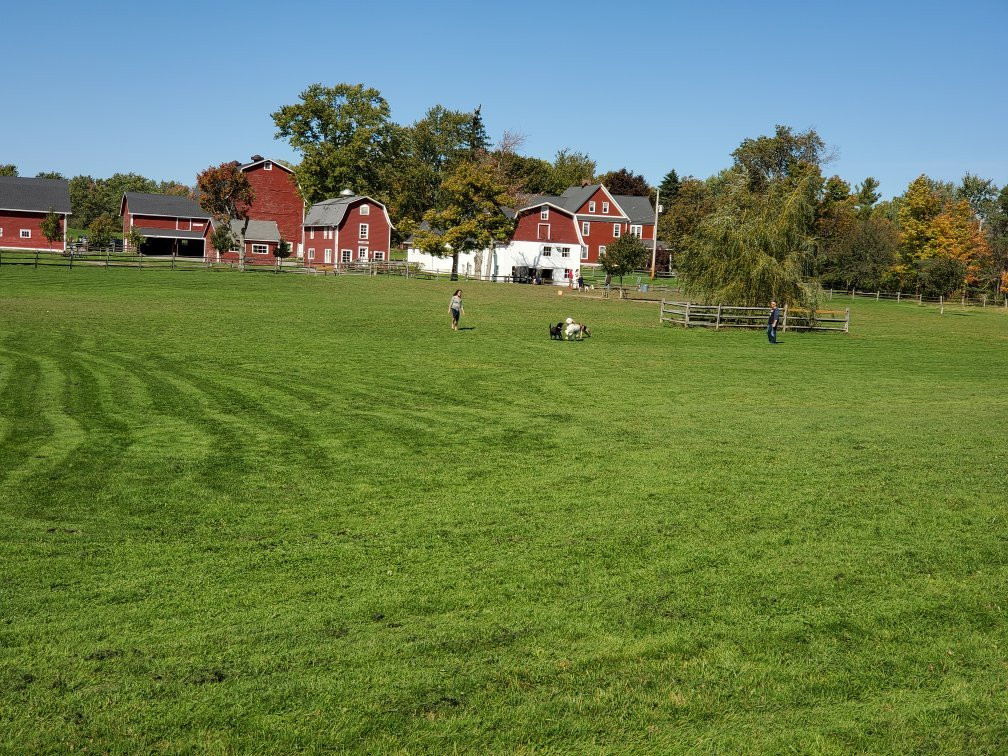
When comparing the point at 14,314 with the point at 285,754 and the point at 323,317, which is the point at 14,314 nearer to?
the point at 323,317

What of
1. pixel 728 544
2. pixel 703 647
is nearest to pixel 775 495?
pixel 728 544

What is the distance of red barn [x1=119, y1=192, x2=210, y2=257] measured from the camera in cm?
9238

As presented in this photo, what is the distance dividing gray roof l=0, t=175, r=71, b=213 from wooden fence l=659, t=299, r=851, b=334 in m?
66.6

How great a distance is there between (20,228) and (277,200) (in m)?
28.4

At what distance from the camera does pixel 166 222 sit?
9425 cm

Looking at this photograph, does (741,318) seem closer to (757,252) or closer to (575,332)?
(757,252)

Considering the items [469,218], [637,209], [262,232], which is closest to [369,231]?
[469,218]

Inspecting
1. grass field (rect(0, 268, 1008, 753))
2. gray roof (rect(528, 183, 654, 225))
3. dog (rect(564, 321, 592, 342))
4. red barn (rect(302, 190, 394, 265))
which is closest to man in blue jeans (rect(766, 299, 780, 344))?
dog (rect(564, 321, 592, 342))

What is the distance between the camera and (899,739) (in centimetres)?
591

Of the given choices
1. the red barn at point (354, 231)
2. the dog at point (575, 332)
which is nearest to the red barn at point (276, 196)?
the red barn at point (354, 231)

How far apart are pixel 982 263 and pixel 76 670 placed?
346 feet

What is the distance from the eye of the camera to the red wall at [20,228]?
269ft

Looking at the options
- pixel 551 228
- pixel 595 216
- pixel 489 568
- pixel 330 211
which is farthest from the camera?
pixel 595 216

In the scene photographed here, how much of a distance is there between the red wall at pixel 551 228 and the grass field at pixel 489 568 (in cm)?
6830
